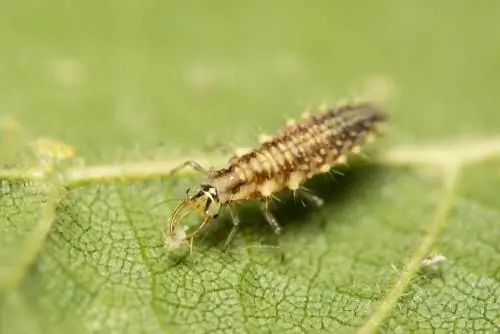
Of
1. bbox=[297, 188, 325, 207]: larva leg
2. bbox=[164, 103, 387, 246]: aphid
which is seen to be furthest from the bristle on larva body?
bbox=[297, 188, 325, 207]: larva leg

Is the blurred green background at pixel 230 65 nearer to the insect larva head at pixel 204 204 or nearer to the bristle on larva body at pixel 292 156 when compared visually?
the bristle on larva body at pixel 292 156

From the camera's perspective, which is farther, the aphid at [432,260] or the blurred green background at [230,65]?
the blurred green background at [230,65]

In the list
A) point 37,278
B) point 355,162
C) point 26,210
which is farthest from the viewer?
point 355,162

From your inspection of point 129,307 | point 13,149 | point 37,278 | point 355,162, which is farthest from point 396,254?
point 13,149

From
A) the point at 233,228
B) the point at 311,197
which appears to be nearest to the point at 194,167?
the point at 233,228

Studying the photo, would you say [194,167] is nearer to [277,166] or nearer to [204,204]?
[204,204]

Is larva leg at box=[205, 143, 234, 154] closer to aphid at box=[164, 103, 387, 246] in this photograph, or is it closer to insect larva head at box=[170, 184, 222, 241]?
aphid at box=[164, 103, 387, 246]

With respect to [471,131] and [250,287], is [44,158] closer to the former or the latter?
[250,287]

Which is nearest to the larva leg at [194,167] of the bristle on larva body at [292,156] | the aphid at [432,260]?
the bristle on larva body at [292,156]
